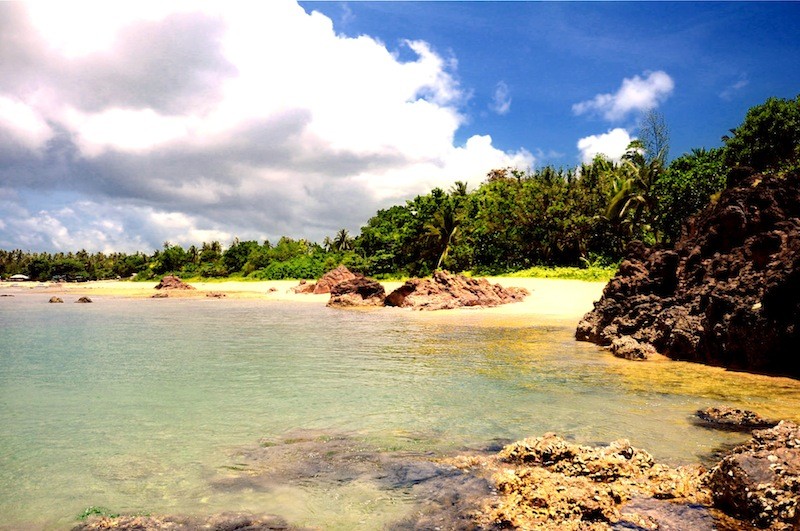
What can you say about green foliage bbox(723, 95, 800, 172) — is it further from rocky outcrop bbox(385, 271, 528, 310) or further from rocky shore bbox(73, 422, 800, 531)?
rocky shore bbox(73, 422, 800, 531)

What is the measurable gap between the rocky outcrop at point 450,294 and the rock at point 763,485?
22.6 metres

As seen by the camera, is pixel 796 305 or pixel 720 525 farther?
pixel 796 305

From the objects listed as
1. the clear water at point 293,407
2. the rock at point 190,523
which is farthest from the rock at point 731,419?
the rock at point 190,523

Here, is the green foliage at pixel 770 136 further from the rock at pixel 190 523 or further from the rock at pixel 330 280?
the rock at pixel 190 523

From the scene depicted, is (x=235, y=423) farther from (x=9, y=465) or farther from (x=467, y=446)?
(x=467, y=446)

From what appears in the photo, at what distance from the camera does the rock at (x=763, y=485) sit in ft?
11.7

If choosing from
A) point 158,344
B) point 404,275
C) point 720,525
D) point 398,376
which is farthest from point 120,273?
point 720,525

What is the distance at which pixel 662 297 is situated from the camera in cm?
1373

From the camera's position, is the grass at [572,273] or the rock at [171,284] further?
the rock at [171,284]

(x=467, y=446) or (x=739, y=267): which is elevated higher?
(x=739, y=267)

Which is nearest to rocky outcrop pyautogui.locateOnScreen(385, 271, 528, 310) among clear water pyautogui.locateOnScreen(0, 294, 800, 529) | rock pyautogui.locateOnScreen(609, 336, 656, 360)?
clear water pyautogui.locateOnScreen(0, 294, 800, 529)

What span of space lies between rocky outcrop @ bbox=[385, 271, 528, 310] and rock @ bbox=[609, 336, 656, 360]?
14.3m

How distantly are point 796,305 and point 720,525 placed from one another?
7.42m

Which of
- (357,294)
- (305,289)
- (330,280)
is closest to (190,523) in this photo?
(357,294)
